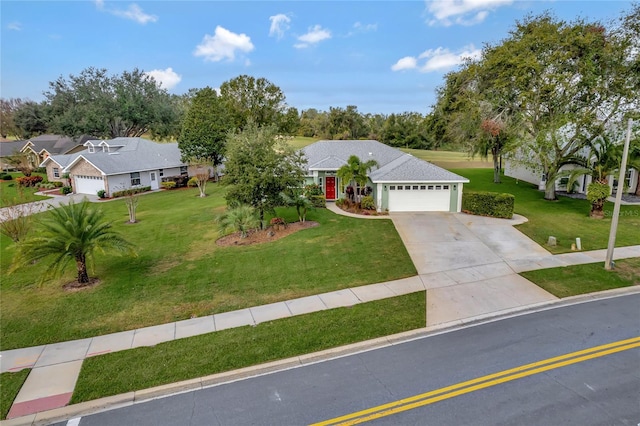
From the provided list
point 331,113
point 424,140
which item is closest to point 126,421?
point 331,113

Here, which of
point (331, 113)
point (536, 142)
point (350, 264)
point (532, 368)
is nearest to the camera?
point (532, 368)

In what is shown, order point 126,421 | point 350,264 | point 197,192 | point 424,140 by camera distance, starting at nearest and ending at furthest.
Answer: point 126,421 < point 350,264 < point 197,192 < point 424,140

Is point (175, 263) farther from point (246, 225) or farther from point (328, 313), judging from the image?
point (328, 313)

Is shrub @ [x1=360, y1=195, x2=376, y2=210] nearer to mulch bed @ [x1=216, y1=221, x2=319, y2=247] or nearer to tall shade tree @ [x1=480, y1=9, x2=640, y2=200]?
mulch bed @ [x1=216, y1=221, x2=319, y2=247]

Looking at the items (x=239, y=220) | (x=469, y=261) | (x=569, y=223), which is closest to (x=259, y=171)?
(x=239, y=220)

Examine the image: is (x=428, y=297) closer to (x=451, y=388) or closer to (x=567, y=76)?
(x=451, y=388)

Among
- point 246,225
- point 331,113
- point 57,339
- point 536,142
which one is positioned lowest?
point 57,339

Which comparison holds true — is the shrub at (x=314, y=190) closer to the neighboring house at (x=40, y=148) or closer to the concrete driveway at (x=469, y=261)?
the concrete driveway at (x=469, y=261)

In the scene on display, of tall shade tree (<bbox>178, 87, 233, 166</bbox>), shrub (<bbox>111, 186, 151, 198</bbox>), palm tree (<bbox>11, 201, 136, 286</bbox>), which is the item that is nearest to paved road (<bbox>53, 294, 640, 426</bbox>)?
palm tree (<bbox>11, 201, 136, 286</bbox>)
